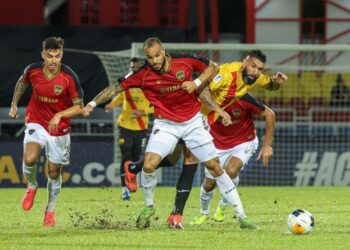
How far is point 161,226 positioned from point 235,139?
70.5 inches

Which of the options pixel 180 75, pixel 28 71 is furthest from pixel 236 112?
pixel 28 71

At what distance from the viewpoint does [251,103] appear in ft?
47.4

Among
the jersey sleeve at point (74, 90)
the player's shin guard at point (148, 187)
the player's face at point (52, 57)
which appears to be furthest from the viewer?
the jersey sleeve at point (74, 90)

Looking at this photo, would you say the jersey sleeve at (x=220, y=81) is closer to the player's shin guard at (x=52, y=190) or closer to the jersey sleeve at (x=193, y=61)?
the jersey sleeve at (x=193, y=61)

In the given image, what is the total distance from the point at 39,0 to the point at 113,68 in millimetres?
3437

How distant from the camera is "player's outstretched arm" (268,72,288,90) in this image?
14.0 m

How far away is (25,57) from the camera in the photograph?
968 inches

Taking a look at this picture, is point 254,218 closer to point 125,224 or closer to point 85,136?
point 125,224

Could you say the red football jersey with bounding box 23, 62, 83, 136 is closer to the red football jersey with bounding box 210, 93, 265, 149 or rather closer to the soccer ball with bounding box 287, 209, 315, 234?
the red football jersey with bounding box 210, 93, 265, 149

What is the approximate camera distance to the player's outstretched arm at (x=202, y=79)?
12.7 m

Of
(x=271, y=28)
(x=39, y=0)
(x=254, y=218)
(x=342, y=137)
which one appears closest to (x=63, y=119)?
(x=254, y=218)

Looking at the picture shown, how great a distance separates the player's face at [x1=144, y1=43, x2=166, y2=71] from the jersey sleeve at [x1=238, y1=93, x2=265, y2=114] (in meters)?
1.84

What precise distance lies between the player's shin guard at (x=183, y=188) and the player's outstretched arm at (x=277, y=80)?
1.38 meters

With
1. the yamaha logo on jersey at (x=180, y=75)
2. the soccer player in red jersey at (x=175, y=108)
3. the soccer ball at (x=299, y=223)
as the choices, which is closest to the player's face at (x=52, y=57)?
the soccer player in red jersey at (x=175, y=108)
